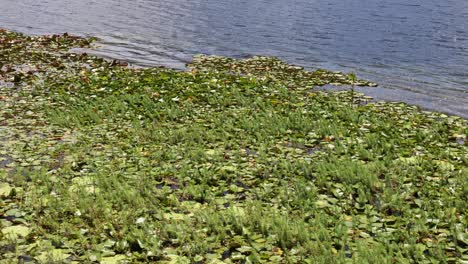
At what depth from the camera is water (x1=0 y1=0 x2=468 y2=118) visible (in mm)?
24805

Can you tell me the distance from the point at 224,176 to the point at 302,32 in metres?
30.5

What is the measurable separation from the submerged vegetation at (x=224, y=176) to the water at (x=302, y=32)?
245 inches

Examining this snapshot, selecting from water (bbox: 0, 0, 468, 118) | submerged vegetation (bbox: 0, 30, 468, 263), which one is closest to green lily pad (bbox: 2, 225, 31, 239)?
submerged vegetation (bbox: 0, 30, 468, 263)

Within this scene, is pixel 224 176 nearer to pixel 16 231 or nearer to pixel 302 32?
pixel 16 231

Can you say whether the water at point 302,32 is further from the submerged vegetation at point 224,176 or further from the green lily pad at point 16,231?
the green lily pad at point 16,231

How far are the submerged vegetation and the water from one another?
6230 mm

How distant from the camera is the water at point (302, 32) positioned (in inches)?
977

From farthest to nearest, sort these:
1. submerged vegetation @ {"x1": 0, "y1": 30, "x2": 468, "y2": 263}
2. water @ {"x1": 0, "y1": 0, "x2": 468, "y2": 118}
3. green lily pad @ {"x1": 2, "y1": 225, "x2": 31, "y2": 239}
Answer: water @ {"x1": 0, "y1": 0, "x2": 468, "y2": 118}
green lily pad @ {"x1": 2, "y1": 225, "x2": 31, "y2": 239}
submerged vegetation @ {"x1": 0, "y1": 30, "x2": 468, "y2": 263}

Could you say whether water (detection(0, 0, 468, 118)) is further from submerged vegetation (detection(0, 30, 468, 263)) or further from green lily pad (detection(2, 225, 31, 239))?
green lily pad (detection(2, 225, 31, 239))

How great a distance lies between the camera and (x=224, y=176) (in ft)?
35.9

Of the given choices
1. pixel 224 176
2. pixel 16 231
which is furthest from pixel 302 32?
pixel 16 231

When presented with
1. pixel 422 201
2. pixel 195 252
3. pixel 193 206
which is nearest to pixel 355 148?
pixel 422 201

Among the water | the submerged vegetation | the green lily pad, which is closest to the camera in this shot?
the submerged vegetation

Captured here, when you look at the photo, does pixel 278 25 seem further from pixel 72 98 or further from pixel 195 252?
pixel 195 252
